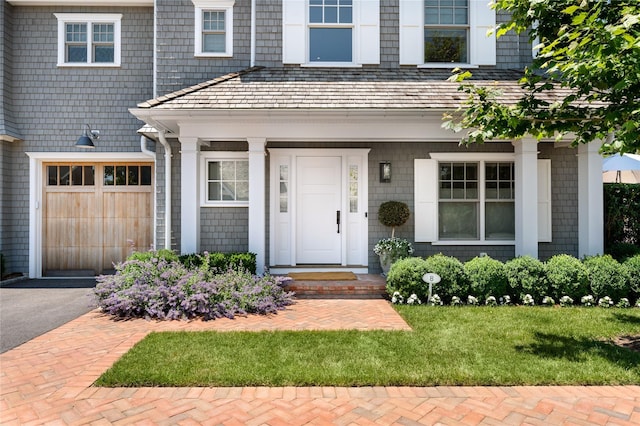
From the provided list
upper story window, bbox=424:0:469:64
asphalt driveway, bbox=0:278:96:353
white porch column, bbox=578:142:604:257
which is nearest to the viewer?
asphalt driveway, bbox=0:278:96:353

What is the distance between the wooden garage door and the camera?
9.70 metres

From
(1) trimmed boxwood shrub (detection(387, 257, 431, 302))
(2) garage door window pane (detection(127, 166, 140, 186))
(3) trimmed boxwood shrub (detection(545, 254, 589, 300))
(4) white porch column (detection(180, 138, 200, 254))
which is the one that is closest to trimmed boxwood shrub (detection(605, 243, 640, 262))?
(3) trimmed boxwood shrub (detection(545, 254, 589, 300))

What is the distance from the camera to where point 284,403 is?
338 centimetres

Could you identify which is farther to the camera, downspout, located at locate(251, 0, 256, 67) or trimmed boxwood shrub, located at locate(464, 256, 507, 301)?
downspout, located at locate(251, 0, 256, 67)

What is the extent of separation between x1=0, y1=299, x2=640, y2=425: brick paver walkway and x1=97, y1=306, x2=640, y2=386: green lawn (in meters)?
0.13

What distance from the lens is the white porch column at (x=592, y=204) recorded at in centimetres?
768

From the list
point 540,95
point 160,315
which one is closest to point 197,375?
point 160,315

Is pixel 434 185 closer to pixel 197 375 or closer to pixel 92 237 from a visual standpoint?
pixel 197 375

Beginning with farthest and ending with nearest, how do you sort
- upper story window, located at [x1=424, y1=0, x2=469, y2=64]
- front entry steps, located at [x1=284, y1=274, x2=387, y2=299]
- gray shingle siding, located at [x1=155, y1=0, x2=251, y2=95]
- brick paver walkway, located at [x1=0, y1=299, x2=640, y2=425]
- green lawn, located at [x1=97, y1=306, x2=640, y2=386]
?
upper story window, located at [x1=424, y1=0, x2=469, y2=64] < gray shingle siding, located at [x1=155, y1=0, x2=251, y2=95] < front entry steps, located at [x1=284, y1=274, x2=387, y2=299] < green lawn, located at [x1=97, y1=306, x2=640, y2=386] < brick paver walkway, located at [x1=0, y1=299, x2=640, y2=425]

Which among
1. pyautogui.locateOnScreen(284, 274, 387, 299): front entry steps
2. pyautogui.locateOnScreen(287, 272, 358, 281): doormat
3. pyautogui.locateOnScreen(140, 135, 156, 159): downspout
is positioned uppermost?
pyautogui.locateOnScreen(140, 135, 156, 159): downspout

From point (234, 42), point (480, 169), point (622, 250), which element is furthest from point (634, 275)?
point (234, 42)

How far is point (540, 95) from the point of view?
809 centimetres

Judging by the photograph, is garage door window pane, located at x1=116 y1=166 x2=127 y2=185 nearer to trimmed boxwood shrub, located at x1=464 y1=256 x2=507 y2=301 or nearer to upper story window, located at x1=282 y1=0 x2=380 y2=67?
upper story window, located at x1=282 y1=0 x2=380 y2=67

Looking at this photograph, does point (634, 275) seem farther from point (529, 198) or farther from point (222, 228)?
point (222, 228)
